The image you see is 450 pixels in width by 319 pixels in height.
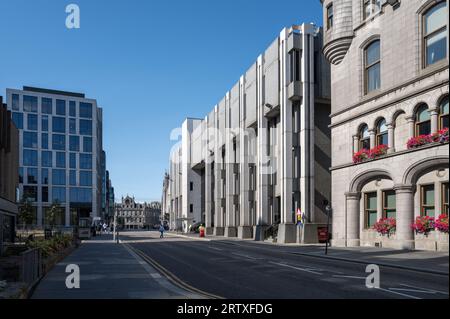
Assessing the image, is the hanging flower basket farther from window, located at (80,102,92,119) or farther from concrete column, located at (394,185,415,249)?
window, located at (80,102,92,119)

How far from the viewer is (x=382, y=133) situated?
29938 mm

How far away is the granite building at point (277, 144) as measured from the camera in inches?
1628

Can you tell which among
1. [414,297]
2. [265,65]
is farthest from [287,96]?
[414,297]

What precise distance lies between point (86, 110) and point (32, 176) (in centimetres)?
1920

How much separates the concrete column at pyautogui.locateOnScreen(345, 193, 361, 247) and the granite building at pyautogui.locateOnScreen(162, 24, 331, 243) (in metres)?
7.85

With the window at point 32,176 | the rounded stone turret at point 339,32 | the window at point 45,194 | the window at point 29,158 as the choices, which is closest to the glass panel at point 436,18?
the rounded stone turret at point 339,32

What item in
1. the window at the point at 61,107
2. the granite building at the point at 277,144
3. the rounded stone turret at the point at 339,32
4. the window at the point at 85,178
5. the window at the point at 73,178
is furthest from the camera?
the window at the point at 85,178

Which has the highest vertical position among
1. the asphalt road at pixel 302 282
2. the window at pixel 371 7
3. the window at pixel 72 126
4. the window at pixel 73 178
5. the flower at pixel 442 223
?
the window at pixel 72 126

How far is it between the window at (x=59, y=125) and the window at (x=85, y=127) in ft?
12.8

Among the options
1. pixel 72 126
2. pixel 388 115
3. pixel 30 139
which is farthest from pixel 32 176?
pixel 388 115

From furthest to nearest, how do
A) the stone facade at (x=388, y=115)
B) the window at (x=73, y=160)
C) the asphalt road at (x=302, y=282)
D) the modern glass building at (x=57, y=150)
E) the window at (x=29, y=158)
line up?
the window at (x=73, y=160)
the window at (x=29, y=158)
the modern glass building at (x=57, y=150)
the stone facade at (x=388, y=115)
the asphalt road at (x=302, y=282)

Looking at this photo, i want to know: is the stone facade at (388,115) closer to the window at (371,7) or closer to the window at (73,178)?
the window at (371,7)

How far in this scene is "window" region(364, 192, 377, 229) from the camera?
3086cm

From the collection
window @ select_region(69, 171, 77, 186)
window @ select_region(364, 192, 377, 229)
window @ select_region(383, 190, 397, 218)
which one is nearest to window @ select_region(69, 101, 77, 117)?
window @ select_region(69, 171, 77, 186)
